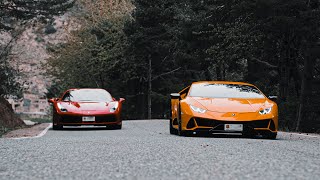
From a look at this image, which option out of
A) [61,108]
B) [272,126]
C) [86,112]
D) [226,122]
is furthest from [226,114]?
[61,108]

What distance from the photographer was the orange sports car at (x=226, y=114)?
1305 cm

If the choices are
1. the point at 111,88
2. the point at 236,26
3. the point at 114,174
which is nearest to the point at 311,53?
the point at 236,26

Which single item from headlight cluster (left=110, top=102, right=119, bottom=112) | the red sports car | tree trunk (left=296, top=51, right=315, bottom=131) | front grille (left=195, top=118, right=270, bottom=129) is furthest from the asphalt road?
tree trunk (left=296, top=51, right=315, bottom=131)

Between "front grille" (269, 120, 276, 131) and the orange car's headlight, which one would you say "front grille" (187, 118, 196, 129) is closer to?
the orange car's headlight

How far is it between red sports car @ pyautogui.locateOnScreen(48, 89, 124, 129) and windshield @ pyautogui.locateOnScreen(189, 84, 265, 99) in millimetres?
5143

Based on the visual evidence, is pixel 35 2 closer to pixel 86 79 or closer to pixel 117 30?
pixel 117 30

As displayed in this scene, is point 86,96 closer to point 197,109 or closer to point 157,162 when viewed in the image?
point 197,109

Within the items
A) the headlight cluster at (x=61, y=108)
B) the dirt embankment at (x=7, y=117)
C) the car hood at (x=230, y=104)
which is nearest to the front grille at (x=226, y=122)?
the car hood at (x=230, y=104)

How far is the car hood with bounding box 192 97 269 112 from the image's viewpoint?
13.2m

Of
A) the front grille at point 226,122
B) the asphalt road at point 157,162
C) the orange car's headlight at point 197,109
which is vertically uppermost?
the orange car's headlight at point 197,109

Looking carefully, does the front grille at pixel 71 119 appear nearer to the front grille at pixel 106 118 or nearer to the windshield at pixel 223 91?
the front grille at pixel 106 118

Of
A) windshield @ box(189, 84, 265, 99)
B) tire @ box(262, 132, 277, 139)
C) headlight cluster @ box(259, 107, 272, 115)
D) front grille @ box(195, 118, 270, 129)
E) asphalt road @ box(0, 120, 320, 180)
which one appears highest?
windshield @ box(189, 84, 265, 99)

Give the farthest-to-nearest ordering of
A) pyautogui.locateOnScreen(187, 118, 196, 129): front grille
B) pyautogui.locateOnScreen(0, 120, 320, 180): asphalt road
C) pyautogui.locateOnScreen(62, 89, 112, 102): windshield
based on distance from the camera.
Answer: pyautogui.locateOnScreen(62, 89, 112, 102): windshield
pyautogui.locateOnScreen(187, 118, 196, 129): front grille
pyautogui.locateOnScreen(0, 120, 320, 180): asphalt road

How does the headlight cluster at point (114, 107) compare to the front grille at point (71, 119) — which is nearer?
the front grille at point (71, 119)
